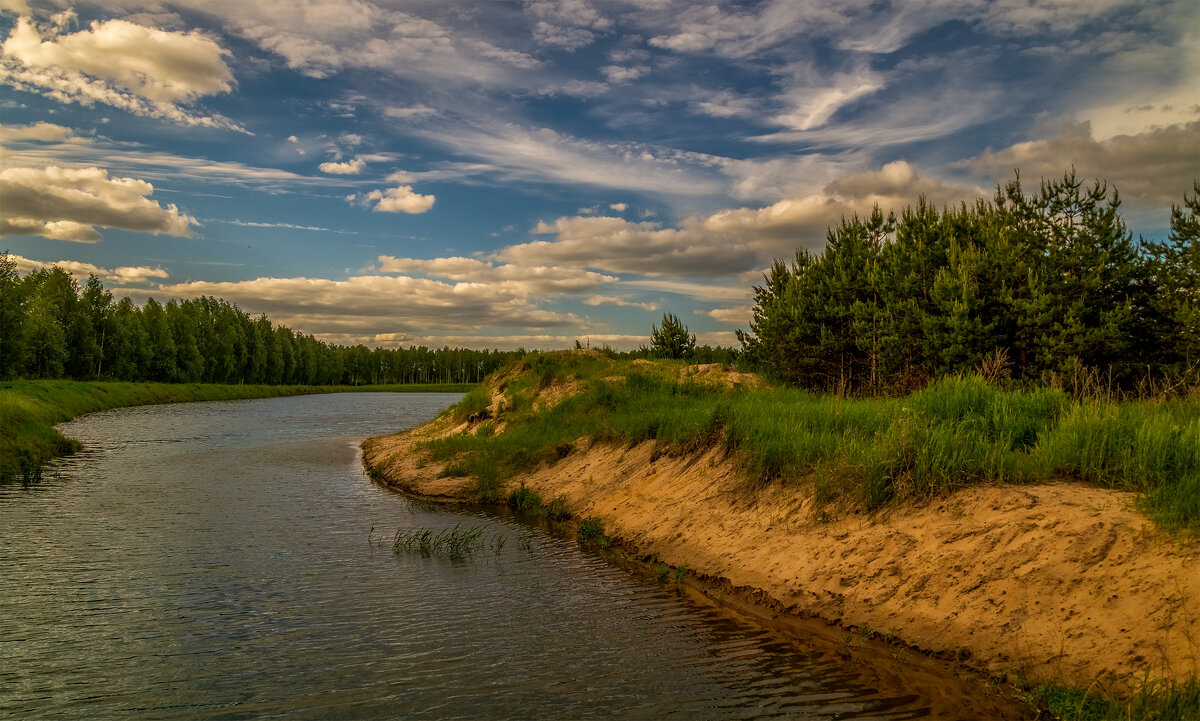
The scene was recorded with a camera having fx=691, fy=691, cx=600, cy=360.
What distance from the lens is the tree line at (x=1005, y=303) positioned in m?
25.2

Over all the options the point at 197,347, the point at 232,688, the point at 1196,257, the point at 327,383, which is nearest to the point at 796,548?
the point at 232,688

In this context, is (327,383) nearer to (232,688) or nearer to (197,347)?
(197,347)

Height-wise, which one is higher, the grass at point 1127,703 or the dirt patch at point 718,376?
the dirt patch at point 718,376

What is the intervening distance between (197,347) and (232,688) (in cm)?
11503

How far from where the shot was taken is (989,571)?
855cm

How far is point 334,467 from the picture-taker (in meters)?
29.2

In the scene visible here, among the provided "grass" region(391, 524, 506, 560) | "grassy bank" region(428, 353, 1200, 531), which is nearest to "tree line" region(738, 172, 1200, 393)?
"grassy bank" region(428, 353, 1200, 531)

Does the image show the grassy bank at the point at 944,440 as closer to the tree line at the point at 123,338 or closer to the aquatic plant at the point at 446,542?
the aquatic plant at the point at 446,542

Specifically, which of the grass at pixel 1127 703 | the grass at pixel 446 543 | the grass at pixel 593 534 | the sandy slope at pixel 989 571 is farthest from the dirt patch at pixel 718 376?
the grass at pixel 1127 703

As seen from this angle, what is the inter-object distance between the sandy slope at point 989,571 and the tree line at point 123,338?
24.3 meters

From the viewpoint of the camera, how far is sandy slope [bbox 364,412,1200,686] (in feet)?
23.2

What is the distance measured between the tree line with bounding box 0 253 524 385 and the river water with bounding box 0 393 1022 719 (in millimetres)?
21341

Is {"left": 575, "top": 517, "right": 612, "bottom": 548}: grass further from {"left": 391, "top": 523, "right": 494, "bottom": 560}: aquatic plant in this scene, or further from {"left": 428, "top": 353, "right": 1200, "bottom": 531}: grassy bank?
{"left": 428, "top": 353, "right": 1200, "bottom": 531}: grassy bank

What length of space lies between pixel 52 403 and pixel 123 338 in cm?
4331
